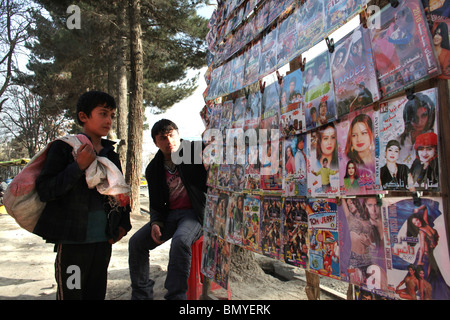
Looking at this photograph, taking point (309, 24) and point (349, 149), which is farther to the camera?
point (309, 24)

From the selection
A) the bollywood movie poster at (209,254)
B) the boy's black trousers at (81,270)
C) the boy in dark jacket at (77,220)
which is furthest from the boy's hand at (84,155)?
the bollywood movie poster at (209,254)

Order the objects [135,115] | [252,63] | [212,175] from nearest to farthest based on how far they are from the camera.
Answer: [252,63] < [212,175] < [135,115]

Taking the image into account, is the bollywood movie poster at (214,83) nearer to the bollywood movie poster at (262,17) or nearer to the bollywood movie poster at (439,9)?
the bollywood movie poster at (262,17)

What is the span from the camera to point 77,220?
5.54 feet

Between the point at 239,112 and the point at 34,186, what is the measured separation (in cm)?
131

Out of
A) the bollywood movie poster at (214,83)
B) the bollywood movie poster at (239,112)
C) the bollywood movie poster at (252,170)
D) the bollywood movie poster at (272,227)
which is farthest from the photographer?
the bollywood movie poster at (214,83)

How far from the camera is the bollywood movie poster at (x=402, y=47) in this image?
0.88 metres

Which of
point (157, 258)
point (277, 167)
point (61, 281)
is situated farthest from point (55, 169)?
point (157, 258)

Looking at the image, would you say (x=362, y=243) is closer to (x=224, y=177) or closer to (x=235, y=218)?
(x=235, y=218)

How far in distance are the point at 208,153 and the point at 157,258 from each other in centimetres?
236

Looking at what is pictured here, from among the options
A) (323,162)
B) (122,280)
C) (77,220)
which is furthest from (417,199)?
(122,280)

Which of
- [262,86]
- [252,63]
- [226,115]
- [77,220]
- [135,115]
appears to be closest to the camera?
[77,220]

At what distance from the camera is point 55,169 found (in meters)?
1.67

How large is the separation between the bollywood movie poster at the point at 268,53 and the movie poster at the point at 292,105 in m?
0.16
